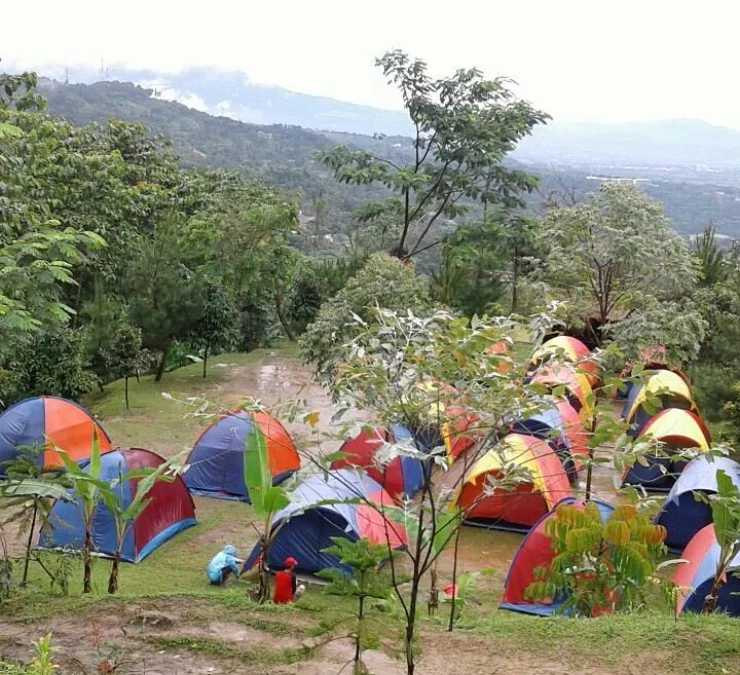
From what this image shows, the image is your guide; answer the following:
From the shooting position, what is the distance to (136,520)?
9203 millimetres

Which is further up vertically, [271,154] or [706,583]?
[271,154]

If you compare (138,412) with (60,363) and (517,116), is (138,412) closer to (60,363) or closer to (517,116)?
(60,363)

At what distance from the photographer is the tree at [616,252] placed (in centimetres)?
1650

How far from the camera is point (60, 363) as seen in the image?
A: 13.8 meters

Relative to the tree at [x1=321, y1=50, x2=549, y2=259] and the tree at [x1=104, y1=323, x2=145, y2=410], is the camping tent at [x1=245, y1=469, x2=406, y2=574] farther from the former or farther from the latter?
the tree at [x1=321, y1=50, x2=549, y2=259]

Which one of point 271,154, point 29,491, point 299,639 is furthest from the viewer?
point 271,154

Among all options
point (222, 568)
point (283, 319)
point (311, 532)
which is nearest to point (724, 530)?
point (311, 532)

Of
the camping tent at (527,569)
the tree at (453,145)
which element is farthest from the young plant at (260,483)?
the tree at (453,145)

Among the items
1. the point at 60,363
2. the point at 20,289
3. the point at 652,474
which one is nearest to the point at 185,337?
the point at 60,363

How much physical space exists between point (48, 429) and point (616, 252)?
1154 centimetres

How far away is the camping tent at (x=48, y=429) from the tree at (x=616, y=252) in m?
10.1

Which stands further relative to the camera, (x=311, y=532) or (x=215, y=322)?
(x=215, y=322)

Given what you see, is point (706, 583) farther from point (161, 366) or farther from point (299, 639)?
point (161, 366)

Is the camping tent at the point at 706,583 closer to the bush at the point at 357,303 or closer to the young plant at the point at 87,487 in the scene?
the young plant at the point at 87,487
